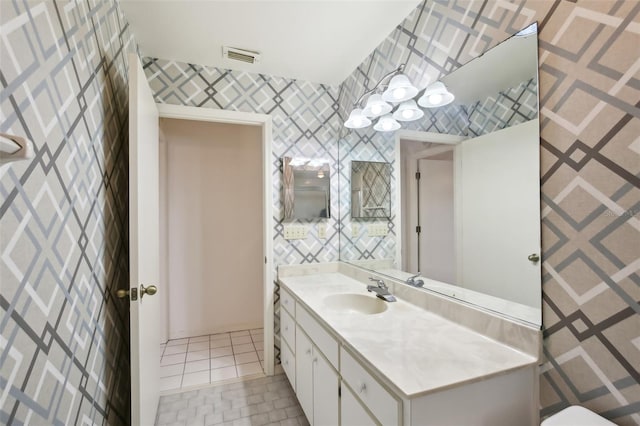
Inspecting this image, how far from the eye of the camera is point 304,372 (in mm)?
1598

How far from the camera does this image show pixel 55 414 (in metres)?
0.82

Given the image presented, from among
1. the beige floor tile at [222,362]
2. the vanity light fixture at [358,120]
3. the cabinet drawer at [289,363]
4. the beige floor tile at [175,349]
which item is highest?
the vanity light fixture at [358,120]

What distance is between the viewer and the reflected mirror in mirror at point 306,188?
7.23 feet

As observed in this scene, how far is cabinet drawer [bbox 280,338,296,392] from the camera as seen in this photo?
182 cm

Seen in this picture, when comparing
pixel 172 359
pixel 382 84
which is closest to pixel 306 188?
pixel 382 84

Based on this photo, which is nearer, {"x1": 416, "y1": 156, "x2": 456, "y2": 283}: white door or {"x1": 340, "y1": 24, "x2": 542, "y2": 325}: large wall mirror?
{"x1": 340, "y1": 24, "x2": 542, "y2": 325}: large wall mirror

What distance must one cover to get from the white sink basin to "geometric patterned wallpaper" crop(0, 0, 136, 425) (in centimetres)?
109

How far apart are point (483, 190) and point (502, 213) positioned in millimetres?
140

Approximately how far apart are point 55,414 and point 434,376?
3.62ft

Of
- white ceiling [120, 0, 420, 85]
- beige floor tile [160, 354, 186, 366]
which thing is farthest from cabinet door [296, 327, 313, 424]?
white ceiling [120, 0, 420, 85]

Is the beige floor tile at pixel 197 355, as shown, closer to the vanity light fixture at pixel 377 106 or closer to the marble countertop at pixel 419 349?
the marble countertop at pixel 419 349

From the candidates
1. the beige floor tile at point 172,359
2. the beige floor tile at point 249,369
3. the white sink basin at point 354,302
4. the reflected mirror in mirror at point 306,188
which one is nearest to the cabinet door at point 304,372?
the white sink basin at point 354,302

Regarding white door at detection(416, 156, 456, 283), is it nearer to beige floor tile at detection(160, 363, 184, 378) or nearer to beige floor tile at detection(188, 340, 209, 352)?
beige floor tile at detection(160, 363, 184, 378)

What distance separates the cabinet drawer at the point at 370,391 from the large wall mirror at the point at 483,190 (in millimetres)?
569
